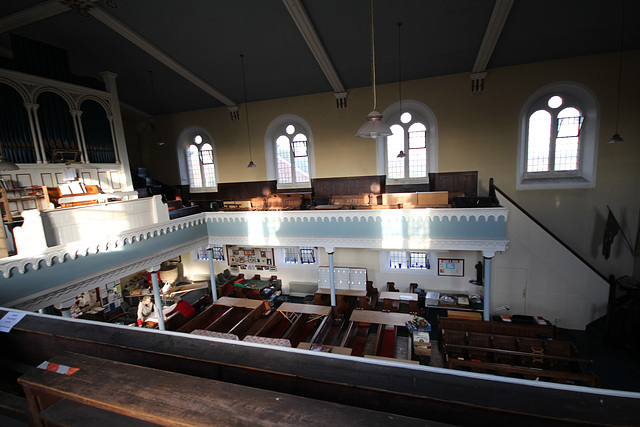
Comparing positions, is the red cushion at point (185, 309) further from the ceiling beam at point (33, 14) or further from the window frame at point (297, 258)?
the ceiling beam at point (33, 14)

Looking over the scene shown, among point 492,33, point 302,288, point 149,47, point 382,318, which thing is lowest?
point 302,288

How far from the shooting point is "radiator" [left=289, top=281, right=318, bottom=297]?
448 inches

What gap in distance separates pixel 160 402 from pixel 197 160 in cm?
1385

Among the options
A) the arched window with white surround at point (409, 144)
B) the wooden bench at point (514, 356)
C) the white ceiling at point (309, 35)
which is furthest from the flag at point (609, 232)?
the arched window with white surround at point (409, 144)

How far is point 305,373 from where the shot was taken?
111 cm

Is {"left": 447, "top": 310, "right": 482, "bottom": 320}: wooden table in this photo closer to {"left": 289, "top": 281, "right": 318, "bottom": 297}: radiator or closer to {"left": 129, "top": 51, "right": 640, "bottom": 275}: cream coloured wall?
{"left": 129, "top": 51, "right": 640, "bottom": 275}: cream coloured wall

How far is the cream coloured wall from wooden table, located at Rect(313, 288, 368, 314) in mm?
4318

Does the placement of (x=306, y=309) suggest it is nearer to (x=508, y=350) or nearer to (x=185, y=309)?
(x=185, y=309)

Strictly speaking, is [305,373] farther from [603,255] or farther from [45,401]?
[603,255]

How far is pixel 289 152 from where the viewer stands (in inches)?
480

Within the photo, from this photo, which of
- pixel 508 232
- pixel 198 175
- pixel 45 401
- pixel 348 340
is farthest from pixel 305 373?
pixel 198 175

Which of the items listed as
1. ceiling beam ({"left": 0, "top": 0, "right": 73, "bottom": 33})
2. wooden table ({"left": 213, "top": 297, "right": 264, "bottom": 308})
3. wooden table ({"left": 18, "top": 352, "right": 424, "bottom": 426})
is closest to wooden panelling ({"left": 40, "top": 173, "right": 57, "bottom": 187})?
ceiling beam ({"left": 0, "top": 0, "right": 73, "bottom": 33})

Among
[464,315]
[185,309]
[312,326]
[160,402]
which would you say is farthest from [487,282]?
[185,309]

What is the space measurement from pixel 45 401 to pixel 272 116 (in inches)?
466
